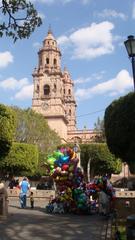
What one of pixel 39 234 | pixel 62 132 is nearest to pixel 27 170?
pixel 39 234

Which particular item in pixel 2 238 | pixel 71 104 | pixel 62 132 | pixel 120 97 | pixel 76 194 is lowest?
pixel 2 238

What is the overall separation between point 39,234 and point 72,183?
7.26 metres

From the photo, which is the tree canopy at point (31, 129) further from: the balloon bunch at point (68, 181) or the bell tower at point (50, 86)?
the balloon bunch at point (68, 181)

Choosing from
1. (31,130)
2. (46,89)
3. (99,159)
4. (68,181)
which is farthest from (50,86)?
(68,181)

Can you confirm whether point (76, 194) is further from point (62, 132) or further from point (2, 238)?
point (62, 132)

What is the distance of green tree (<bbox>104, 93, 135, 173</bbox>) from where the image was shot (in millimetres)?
21062

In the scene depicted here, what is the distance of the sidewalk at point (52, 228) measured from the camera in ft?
40.9

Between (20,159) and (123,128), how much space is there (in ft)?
87.4

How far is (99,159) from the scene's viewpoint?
57.0 metres

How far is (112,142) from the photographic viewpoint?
22.2 meters

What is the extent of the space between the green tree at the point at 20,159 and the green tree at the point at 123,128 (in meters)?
24.7

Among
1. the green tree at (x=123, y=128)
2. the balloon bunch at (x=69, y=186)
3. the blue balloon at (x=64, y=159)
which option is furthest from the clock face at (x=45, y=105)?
the blue balloon at (x=64, y=159)

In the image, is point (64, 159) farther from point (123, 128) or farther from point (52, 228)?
point (52, 228)

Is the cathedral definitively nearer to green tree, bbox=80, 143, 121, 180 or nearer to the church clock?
the church clock
